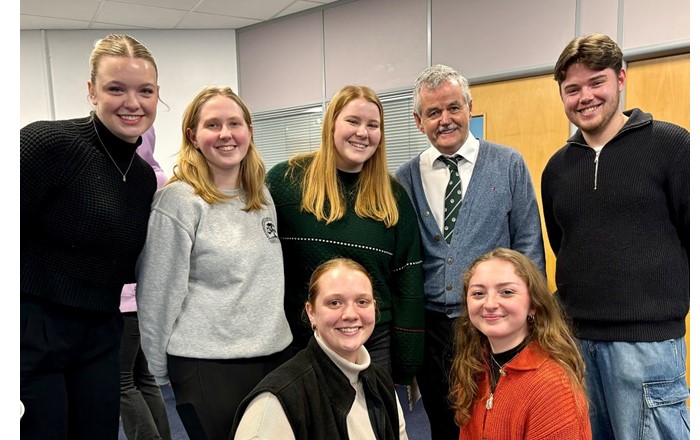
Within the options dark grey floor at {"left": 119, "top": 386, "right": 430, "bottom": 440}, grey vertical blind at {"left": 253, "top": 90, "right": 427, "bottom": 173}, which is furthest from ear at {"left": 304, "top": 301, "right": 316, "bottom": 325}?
grey vertical blind at {"left": 253, "top": 90, "right": 427, "bottom": 173}

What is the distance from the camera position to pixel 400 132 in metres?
4.27

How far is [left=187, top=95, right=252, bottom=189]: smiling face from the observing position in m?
1.52

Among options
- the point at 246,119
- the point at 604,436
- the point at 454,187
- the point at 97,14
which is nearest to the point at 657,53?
the point at 454,187

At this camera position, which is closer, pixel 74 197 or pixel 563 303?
pixel 74 197

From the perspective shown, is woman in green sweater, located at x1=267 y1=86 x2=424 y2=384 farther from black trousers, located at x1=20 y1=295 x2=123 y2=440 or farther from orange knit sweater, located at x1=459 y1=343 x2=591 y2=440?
black trousers, located at x1=20 y1=295 x2=123 y2=440

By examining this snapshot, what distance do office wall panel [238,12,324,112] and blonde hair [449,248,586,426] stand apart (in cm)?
343

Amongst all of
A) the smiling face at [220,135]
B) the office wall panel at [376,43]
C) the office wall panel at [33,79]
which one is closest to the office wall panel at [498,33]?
the office wall panel at [376,43]

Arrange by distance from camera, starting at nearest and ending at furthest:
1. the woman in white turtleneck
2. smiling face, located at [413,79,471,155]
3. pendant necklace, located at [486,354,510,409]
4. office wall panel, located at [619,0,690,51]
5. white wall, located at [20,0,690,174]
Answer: the woman in white turtleneck → pendant necklace, located at [486,354,510,409] → smiling face, located at [413,79,471,155] → office wall panel, located at [619,0,690,51] → white wall, located at [20,0,690,174]

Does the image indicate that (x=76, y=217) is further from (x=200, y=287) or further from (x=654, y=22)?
(x=654, y=22)

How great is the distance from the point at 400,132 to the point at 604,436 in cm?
305

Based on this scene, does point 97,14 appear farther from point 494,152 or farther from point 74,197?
point 494,152

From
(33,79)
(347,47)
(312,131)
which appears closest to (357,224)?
(347,47)

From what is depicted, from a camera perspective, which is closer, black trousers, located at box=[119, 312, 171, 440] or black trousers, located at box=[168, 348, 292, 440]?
black trousers, located at box=[168, 348, 292, 440]

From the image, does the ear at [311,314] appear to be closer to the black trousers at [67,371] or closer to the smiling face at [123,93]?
the black trousers at [67,371]
